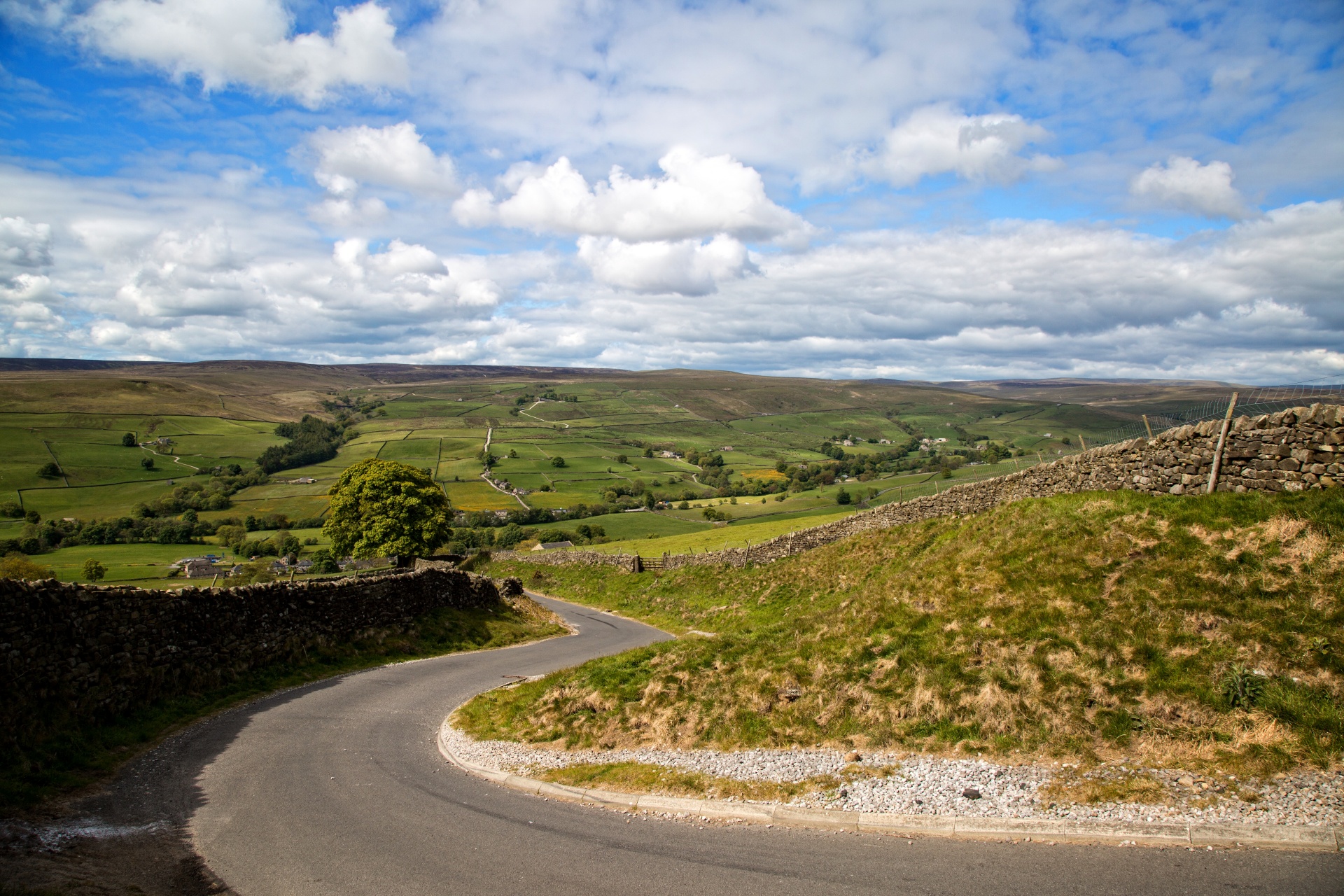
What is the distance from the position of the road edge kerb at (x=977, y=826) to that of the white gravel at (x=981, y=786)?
0.14 metres

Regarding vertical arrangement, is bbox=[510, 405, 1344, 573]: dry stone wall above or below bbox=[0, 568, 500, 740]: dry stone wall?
above

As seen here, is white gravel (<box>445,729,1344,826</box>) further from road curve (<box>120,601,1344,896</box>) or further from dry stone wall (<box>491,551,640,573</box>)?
dry stone wall (<box>491,551,640,573</box>)

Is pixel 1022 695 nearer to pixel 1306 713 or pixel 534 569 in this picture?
pixel 1306 713

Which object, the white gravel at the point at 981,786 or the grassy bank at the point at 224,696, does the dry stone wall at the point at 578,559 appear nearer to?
the grassy bank at the point at 224,696

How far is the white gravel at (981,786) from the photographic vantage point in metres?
7.98

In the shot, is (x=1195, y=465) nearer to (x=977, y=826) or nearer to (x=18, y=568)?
(x=977, y=826)

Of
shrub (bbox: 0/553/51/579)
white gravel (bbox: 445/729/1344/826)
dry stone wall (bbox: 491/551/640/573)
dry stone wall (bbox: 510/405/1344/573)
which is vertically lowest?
dry stone wall (bbox: 491/551/640/573)

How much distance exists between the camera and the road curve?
738cm

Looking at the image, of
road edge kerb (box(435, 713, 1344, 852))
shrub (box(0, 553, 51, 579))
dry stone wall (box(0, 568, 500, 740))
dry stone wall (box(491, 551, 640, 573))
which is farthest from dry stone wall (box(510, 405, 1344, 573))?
shrub (box(0, 553, 51, 579))

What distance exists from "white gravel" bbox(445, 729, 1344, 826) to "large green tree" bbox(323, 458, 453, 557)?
39772 millimetres

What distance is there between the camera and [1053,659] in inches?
454

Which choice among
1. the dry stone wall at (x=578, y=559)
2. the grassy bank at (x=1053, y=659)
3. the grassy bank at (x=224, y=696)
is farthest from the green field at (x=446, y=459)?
the grassy bank at (x=1053, y=659)

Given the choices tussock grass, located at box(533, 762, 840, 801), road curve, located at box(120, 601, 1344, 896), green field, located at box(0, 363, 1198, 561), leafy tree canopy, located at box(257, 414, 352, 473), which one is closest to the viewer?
road curve, located at box(120, 601, 1344, 896)

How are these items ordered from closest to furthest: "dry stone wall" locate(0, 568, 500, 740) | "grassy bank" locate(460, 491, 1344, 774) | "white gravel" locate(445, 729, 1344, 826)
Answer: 1. "white gravel" locate(445, 729, 1344, 826)
2. "grassy bank" locate(460, 491, 1344, 774)
3. "dry stone wall" locate(0, 568, 500, 740)
